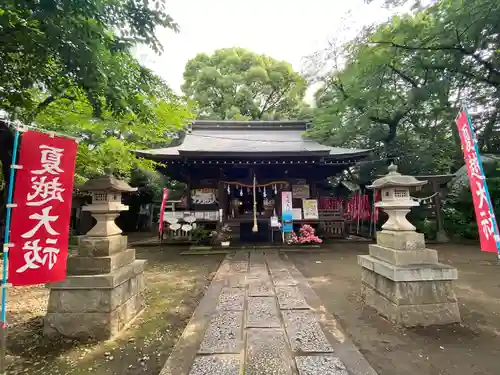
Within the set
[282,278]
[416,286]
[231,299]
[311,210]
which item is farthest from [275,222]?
[416,286]

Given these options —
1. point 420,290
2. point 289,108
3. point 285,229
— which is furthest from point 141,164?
point 289,108

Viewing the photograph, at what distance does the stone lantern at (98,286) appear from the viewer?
306 cm

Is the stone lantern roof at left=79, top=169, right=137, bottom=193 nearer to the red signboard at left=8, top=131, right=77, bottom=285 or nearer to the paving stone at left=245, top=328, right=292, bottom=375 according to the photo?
the red signboard at left=8, top=131, right=77, bottom=285

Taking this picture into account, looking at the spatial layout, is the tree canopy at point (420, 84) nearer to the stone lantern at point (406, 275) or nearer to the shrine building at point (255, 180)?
the shrine building at point (255, 180)

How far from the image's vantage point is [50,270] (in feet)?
8.58

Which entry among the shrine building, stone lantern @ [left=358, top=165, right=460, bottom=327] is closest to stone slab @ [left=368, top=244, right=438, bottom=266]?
stone lantern @ [left=358, top=165, right=460, bottom=327]

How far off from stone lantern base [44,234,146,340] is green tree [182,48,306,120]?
18.6 m

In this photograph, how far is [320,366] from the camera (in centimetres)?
230

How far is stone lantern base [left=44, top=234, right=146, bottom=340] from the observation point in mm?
3059

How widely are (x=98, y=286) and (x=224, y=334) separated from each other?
5.70 ft

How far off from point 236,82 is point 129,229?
14.9 meters

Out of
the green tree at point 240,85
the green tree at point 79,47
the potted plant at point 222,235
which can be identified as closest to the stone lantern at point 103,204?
the green tree at point 79,47

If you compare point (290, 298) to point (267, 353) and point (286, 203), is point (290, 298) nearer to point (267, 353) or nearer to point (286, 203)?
point (267, 353)

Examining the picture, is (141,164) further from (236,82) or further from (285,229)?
(236,82)
